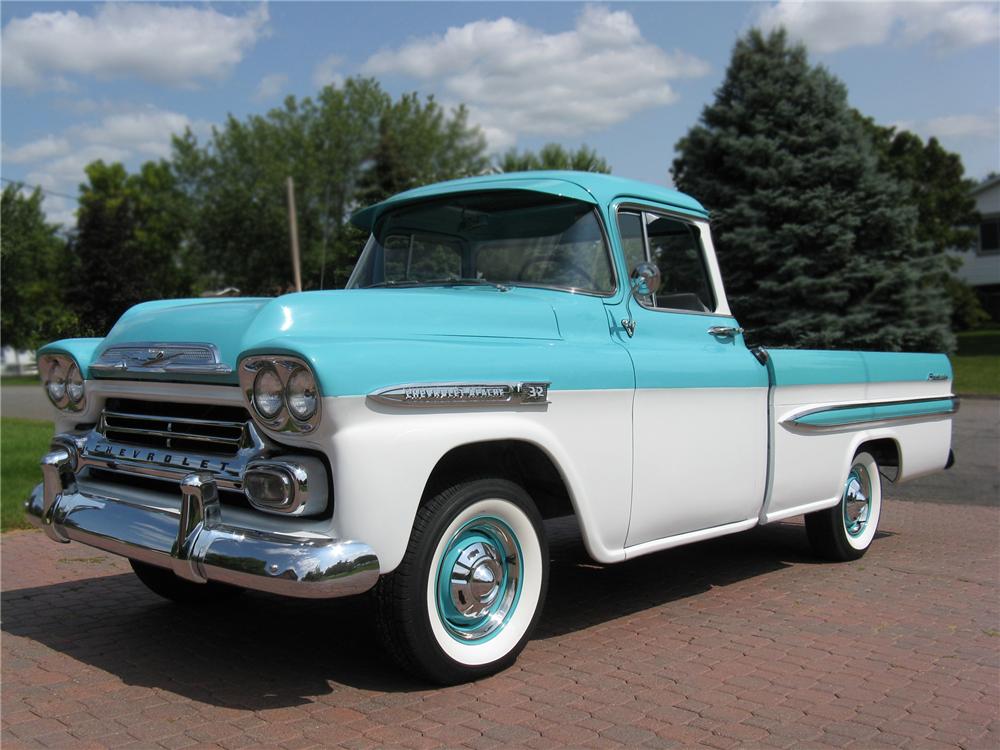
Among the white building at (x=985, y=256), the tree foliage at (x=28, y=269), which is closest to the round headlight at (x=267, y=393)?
the tree foliage at (x=28, y=269)

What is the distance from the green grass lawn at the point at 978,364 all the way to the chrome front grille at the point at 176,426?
1929cm

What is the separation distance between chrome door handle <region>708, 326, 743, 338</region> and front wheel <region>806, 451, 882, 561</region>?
4.72 ft

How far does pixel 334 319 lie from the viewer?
3586 millimetres

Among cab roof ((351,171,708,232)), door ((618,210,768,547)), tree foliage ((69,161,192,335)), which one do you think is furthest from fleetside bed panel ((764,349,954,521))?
tree foliage ((69,161,192,335))

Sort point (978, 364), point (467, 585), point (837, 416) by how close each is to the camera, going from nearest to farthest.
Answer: point (467, 585) → point (837, 416) → point (978, 364)

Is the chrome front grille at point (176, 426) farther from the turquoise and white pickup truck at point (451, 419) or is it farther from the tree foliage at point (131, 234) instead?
the tree foliage at point (131, 234)

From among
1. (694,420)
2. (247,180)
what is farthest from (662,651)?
(247,180)

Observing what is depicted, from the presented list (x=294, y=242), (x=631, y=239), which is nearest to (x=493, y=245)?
(x=631, y=239)

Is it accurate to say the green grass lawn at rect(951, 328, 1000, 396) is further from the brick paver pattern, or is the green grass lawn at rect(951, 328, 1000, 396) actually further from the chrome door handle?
the chrome door handle

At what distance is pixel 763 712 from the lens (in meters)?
3.57

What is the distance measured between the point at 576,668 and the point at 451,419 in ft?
4.25

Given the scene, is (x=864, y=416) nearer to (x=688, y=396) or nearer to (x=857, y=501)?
(x=857, y=501)

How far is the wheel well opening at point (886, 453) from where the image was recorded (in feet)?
21.1

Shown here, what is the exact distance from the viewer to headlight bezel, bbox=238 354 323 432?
3.21 metres
